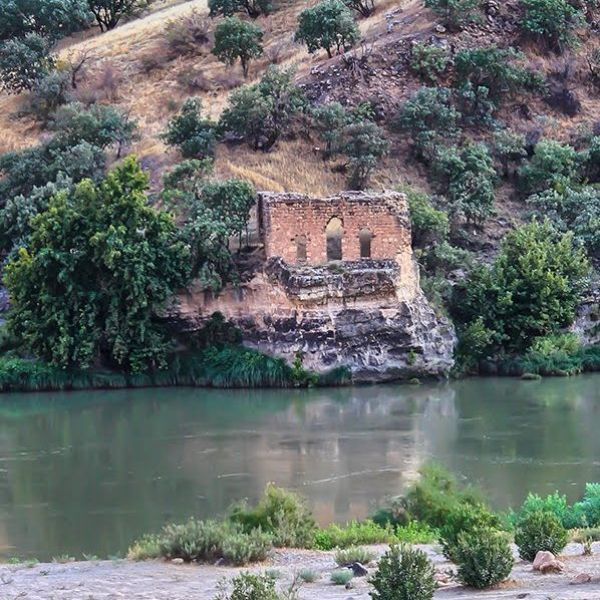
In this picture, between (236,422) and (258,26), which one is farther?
(258,26)

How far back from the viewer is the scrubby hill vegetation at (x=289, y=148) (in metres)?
34.7

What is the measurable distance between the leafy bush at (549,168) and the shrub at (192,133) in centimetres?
1001

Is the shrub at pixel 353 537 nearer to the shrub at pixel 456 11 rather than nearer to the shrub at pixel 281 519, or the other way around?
the shrub at pixel 281 519

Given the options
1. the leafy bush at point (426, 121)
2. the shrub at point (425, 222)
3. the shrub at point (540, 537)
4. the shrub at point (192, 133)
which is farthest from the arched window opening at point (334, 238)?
the shrub at point (540, 537)

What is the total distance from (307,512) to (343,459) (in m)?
7.02

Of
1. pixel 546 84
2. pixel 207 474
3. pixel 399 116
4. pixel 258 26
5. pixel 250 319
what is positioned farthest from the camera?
pixel 258 26

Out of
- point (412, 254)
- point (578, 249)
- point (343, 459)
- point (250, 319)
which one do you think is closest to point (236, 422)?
point (343, 459)

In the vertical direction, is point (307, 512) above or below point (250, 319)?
below

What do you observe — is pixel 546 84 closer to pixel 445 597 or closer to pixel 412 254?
pixel 412 254

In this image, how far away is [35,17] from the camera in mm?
54656

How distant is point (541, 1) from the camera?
48.7 meters

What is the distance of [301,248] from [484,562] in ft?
75.7

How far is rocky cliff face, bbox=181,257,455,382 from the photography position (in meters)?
34.5

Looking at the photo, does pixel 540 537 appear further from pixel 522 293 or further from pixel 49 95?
pixel 49 95
